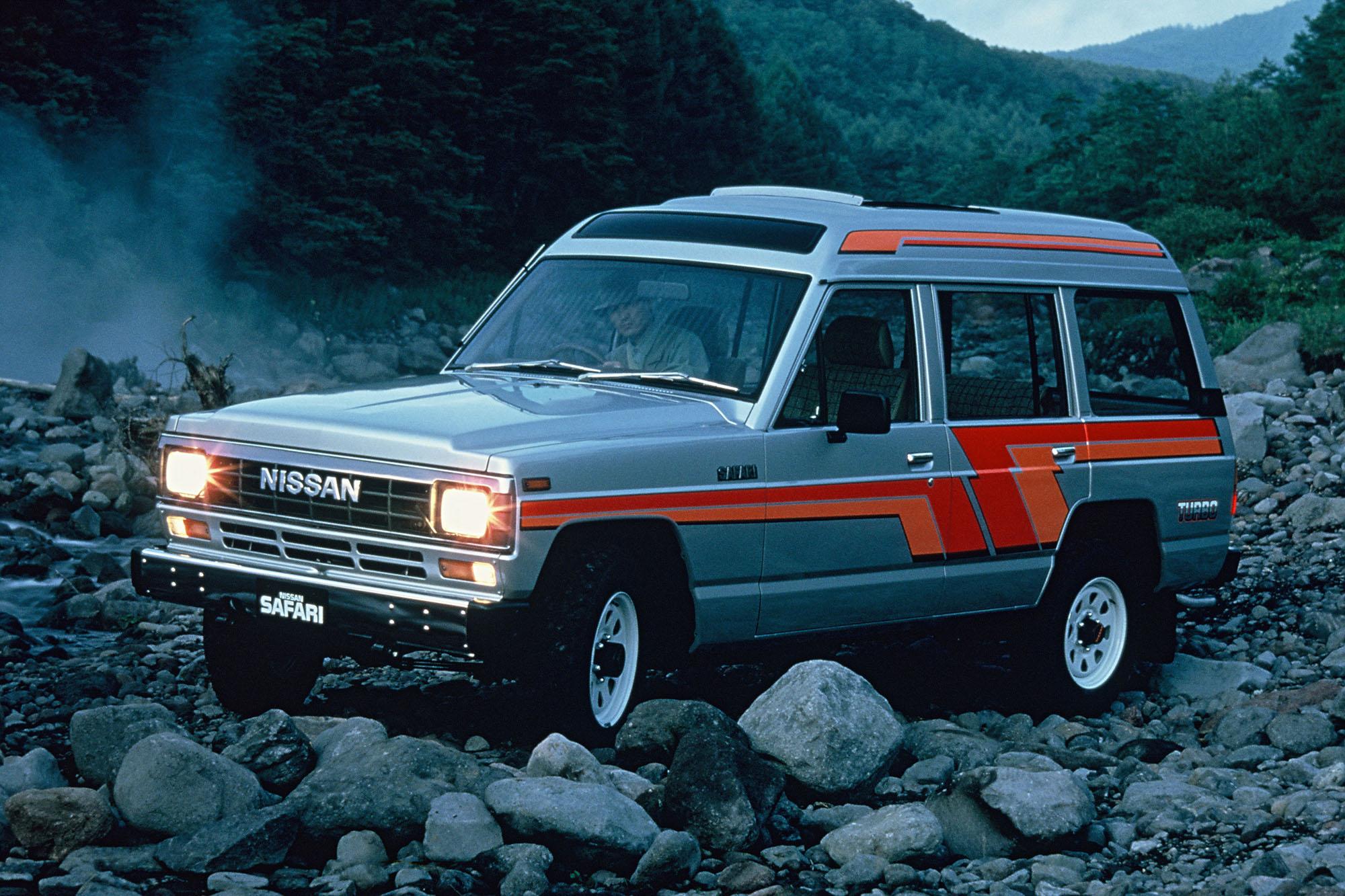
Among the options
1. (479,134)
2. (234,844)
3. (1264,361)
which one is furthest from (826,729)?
(479,134)

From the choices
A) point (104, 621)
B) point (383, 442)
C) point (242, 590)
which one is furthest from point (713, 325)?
point (104, 621)

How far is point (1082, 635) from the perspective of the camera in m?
8.59

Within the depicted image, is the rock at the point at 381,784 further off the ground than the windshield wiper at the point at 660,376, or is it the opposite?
the windshield wiper at the point at 660,376

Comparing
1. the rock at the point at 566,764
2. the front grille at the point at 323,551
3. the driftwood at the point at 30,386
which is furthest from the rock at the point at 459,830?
the driftwood at the point at 30,386

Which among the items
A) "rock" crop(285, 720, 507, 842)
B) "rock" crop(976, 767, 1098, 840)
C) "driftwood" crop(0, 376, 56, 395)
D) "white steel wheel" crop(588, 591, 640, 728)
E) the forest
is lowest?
"rock" crop(976, 767, 1098, 840)

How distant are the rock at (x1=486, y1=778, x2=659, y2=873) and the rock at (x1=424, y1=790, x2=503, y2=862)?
77mm

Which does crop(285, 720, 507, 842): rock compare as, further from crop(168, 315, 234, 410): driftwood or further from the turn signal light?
crop(168, 315, 234, 410): driftwood

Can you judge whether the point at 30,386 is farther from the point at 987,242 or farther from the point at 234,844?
the point at 234,844

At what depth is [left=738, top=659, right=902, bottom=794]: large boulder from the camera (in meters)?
6.42

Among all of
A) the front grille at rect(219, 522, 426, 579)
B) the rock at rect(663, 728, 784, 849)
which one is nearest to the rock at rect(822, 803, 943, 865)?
the rock at rect(663, 728, 784, 849)

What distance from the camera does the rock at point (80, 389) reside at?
18859 mm

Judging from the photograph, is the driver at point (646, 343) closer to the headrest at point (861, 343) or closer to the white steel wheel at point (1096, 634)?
the headrest at point (861, 343)

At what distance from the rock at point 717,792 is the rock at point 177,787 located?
4.80ft

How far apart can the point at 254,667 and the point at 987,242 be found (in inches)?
154
